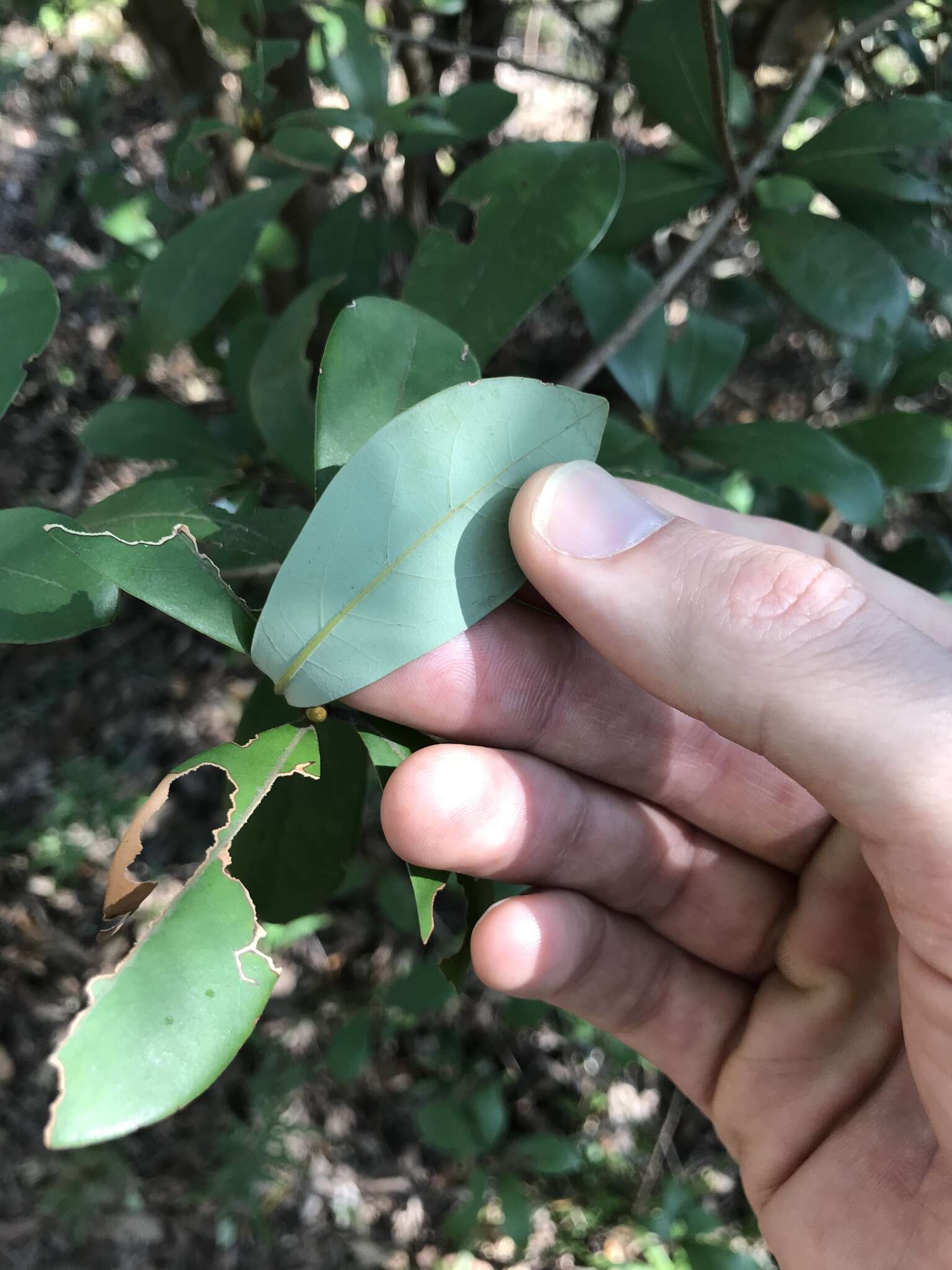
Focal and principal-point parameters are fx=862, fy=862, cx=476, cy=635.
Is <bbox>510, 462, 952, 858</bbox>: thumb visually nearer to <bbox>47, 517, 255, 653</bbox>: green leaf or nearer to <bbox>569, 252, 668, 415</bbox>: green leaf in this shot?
<bbox>47, 517, 255, 653</bbox>: green leaf

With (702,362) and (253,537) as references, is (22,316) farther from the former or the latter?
(702,362)

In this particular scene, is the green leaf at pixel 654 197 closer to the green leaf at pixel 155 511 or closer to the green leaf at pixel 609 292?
the green leaf at pixel 609 292

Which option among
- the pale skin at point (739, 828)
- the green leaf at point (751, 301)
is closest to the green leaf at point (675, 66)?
the green leaf at point (751, 301)

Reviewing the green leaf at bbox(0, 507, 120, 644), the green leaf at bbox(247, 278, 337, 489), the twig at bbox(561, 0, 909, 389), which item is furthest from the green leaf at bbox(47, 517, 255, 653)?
the twig at bbox(561, 0, 909, 389)

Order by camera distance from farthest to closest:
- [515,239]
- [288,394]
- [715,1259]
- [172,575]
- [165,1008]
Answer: [715,1259], [288,394], [515,239], [172,575], [165,1008]

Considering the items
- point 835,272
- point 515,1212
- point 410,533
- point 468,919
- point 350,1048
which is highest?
point 835,272

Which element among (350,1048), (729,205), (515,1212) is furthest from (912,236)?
(515,1212)
